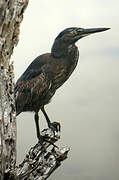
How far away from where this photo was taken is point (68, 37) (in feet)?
9.57

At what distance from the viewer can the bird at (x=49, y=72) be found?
9.38 ft

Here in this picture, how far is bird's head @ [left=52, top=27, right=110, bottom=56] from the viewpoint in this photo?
2.89m

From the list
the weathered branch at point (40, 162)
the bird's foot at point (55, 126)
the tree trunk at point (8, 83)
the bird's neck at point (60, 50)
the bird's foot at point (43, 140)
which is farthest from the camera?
the bird's neck at point (60, 50)

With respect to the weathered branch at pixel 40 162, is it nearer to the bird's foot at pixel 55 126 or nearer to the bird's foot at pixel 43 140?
the bird's foot at pixel 43 140

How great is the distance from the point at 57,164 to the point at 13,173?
0.43 meters

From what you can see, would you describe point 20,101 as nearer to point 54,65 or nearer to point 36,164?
point 54,65

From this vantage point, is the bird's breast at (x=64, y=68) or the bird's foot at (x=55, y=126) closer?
the bird's foot at (x=55, y=126)

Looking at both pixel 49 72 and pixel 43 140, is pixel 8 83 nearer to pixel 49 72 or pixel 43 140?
pixel 43 140

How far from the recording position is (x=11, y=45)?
1867mm

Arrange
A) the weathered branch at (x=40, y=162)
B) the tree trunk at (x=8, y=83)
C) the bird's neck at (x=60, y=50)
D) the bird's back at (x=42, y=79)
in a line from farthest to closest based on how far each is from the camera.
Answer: the bird's neck at (x=60, y=50)
the bird's back at (x=42, y=79)
the weathered branch at (x=40, y=162)
the tree trunk at (x=8, y=83)

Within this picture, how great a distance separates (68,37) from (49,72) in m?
0.33

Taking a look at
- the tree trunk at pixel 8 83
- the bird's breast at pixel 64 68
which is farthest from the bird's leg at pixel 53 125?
the tree trunk at pixel 8 83

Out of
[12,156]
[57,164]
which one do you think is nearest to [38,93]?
[57,164]

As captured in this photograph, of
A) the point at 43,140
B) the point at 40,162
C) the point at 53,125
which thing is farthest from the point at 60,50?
the point at 40,162
